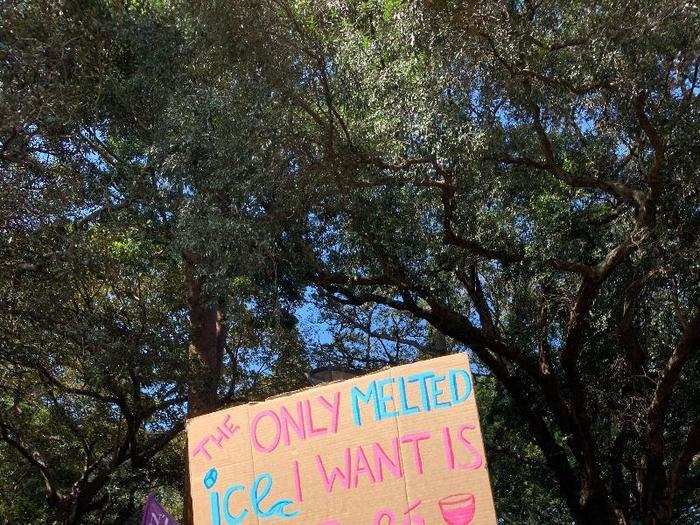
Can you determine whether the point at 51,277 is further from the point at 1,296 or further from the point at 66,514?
the point at 66,514

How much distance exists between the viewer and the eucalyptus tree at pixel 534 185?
7.64 meters

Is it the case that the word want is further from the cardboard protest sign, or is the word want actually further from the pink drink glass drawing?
the pink drink glass drawing

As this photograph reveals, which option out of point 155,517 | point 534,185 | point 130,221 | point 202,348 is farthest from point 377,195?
point 155,517

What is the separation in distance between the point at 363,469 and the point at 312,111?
555cm

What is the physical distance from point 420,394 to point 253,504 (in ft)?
2.95

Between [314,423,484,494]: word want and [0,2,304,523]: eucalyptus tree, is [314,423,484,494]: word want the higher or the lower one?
the lower one

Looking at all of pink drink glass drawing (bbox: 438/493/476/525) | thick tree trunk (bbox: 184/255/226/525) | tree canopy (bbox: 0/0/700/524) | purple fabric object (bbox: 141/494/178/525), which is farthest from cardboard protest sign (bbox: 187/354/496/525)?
thick tree trunk (bbox: 184/255/226/525)

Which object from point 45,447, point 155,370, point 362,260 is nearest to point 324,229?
point 362,260

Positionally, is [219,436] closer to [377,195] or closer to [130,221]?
[377,195]

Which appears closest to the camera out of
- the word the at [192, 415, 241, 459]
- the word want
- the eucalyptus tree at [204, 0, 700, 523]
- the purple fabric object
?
the word want

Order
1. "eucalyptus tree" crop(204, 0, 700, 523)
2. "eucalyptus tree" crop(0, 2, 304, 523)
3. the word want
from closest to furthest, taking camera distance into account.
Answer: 1. the word want
2. "eucalyptus tree" crop(204, 0, 700, 523)
3. "eucalyptus tree" crop(0, 2, 304, 523)

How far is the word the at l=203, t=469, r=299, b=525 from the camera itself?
11.3ft

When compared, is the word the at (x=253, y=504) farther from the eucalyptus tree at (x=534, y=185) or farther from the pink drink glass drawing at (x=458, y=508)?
the eucalyptus tree at (x=534, y=185)

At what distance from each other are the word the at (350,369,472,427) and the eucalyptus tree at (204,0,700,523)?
170 inches
